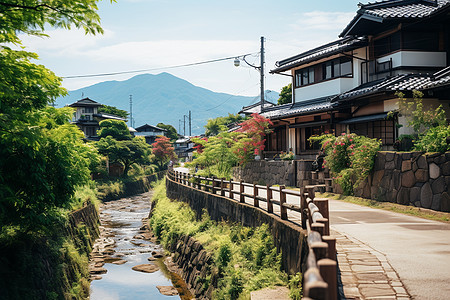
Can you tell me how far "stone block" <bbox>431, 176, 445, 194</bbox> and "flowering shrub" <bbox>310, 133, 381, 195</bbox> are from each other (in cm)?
318

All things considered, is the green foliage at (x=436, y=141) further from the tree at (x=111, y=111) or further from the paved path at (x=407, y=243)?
the tree at (x=111, y=111)

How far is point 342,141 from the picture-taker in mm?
17156

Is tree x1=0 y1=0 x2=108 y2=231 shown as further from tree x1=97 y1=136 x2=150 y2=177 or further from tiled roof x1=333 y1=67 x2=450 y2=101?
tree x1=97 y1=136 x2=150 y2=177

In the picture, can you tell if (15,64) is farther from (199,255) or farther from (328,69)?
(328,69)

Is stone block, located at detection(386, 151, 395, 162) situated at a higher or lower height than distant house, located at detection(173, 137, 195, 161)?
lower

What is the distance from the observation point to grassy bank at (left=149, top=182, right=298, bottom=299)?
9882mm

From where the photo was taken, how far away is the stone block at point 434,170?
12094 millimetres

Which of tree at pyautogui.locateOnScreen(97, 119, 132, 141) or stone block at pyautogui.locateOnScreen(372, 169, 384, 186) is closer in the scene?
stone block at pyautogui.locateOnScreen(372, 169, 384, 186)

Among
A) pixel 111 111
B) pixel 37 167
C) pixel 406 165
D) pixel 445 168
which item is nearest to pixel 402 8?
pixel 406 165

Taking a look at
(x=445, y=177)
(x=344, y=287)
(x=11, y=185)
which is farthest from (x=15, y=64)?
(x=445, y=177)

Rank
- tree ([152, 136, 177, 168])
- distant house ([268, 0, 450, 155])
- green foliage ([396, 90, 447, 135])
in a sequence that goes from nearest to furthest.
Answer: green foliage ([396, 90, 447, 135]) → distant house ([268, 0, 450, 155]) → tree ([152, 136, 177, 168])

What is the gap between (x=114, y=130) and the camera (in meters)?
51.6

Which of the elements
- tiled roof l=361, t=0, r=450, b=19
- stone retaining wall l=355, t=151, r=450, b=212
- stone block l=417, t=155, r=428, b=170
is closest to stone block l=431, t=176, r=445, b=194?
stone retaining wall l=355, t=151, r=450, b=212

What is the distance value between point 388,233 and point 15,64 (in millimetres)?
9416
